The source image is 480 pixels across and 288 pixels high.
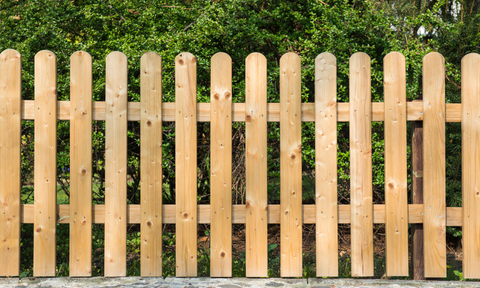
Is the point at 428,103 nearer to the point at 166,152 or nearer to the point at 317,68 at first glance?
the point at 317,68

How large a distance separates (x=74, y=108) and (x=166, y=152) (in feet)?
4.25

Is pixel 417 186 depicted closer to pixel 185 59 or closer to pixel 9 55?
pixel 185 59

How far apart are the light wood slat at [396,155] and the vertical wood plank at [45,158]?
2.24m

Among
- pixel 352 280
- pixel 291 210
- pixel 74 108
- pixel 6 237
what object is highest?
pixel 74 108

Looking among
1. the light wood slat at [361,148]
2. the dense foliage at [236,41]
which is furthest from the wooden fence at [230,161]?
the dense foliage at [236,41]

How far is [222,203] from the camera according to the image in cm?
266

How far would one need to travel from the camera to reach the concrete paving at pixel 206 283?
103 inches

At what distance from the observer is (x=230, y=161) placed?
2.66m

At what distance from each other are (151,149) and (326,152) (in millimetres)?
1171

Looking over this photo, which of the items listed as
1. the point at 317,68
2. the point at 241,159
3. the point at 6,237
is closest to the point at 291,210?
the point at 317,68

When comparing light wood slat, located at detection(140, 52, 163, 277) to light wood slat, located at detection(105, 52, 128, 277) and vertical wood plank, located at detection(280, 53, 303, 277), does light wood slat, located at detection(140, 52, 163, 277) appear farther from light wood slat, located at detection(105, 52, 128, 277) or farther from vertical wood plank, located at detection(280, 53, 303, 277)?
vertical wood plank, located at detection(280, 53, 303, 277)

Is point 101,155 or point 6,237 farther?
point 101,155

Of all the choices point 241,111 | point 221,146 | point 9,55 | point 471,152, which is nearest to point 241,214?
point 221,146

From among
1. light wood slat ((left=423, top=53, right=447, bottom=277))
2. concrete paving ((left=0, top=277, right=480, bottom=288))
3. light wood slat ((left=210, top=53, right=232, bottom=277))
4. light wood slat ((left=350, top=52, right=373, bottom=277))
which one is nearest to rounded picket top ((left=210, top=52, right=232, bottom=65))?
light wood slat ((left=210, top=53, right=232, bottom=277))
